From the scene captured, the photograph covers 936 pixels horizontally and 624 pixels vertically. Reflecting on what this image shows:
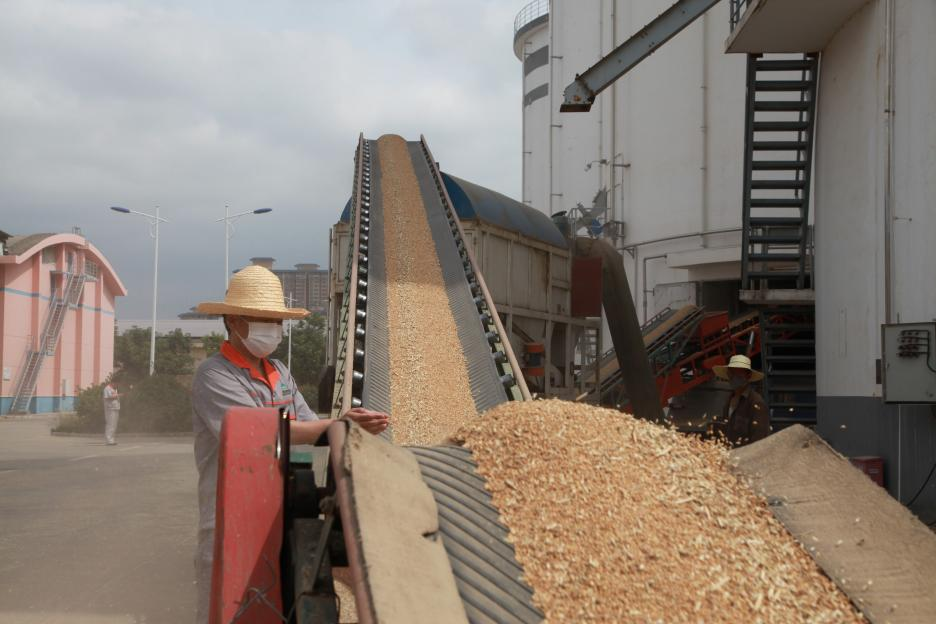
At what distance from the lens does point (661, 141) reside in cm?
2239

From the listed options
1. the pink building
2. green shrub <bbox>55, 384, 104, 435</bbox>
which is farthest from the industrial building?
the pink building

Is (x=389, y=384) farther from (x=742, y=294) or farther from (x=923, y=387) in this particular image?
(x=742, y=294)

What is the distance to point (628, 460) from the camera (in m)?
3.30

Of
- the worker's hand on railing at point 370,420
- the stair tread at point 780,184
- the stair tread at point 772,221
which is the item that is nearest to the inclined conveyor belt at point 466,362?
the worker's hand on railing at point 370,420

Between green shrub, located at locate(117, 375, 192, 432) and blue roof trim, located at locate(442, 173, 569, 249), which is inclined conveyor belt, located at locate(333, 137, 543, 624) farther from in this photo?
green shrub, located at locate(117, 375, 192, 432)

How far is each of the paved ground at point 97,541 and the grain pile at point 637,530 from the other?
125 inches

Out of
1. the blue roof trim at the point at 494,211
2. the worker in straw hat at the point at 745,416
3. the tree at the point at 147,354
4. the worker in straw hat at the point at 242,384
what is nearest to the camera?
the worker in straw hat at the point at 242,384

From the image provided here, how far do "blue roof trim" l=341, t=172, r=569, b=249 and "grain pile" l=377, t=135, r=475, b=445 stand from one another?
51cm

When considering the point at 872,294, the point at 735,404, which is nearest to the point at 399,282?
the point at 735,404

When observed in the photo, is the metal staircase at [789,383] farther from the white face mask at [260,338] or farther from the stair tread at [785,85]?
the white face mask at [260,338]

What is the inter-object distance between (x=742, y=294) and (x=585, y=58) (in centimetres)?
1719

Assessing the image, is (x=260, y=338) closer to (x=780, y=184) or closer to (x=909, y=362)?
(x=909, y=362)

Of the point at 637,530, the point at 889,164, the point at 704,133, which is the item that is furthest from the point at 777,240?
the point at 704,133

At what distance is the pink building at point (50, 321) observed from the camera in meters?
32.2
